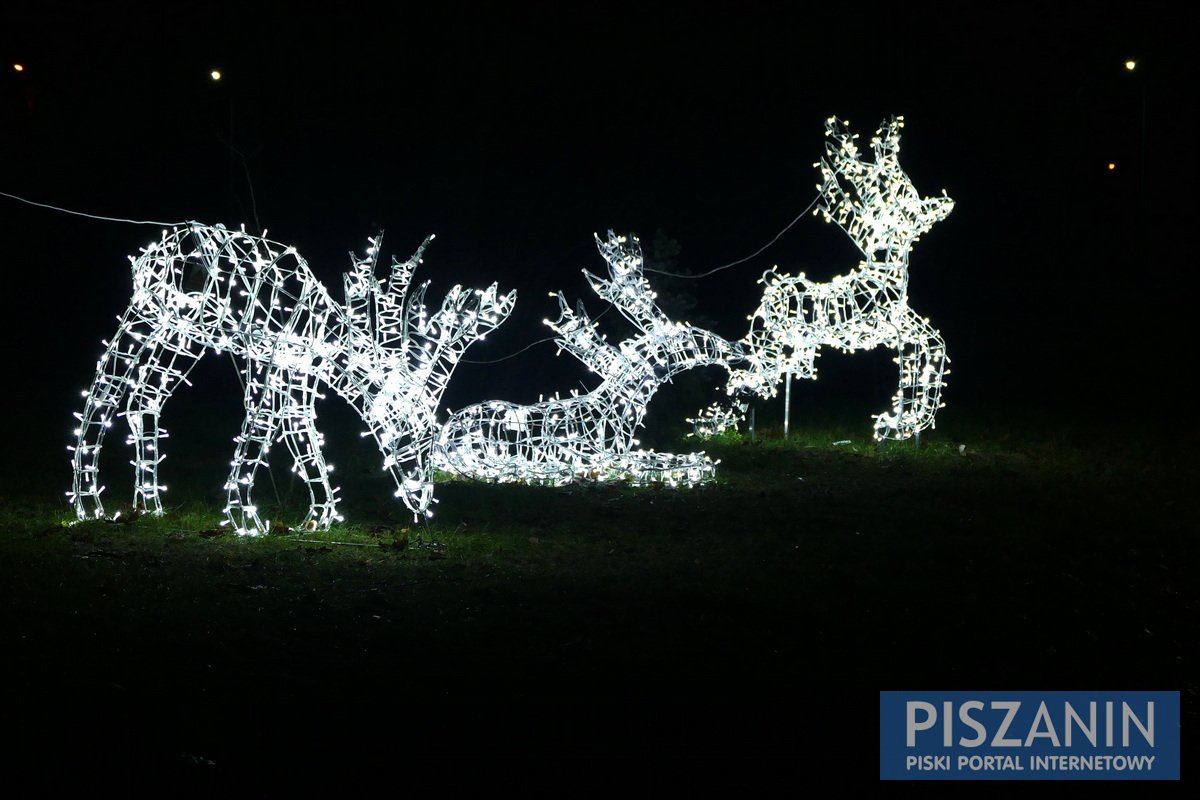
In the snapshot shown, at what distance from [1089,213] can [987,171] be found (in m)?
2.71

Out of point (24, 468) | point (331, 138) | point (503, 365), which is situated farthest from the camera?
point (331, 138)

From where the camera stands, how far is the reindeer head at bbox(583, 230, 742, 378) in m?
11.1

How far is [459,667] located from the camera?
209 inches

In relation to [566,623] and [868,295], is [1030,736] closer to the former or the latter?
[566,623]

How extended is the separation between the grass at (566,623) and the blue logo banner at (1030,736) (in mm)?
151

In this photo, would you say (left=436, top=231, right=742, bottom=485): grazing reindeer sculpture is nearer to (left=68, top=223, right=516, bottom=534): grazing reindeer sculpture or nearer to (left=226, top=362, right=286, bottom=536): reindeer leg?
(left=68, top=223, right=516, bottom=534): grazing reindeer sculpture

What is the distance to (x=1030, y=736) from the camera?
14.6 ft

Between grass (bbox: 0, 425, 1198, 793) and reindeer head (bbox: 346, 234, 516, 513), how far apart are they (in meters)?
0.51

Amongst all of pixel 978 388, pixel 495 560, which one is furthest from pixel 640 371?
pixel 978 388

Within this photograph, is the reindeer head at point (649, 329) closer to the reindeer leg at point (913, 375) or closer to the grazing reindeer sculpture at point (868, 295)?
the grazing reindeer sculpture at point (868, 295)

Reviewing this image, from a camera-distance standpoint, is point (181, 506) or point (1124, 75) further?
point (1124, 75)

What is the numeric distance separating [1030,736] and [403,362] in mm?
5121

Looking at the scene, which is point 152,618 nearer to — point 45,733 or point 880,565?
point 45,733

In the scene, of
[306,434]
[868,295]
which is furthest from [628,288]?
[306,434]
